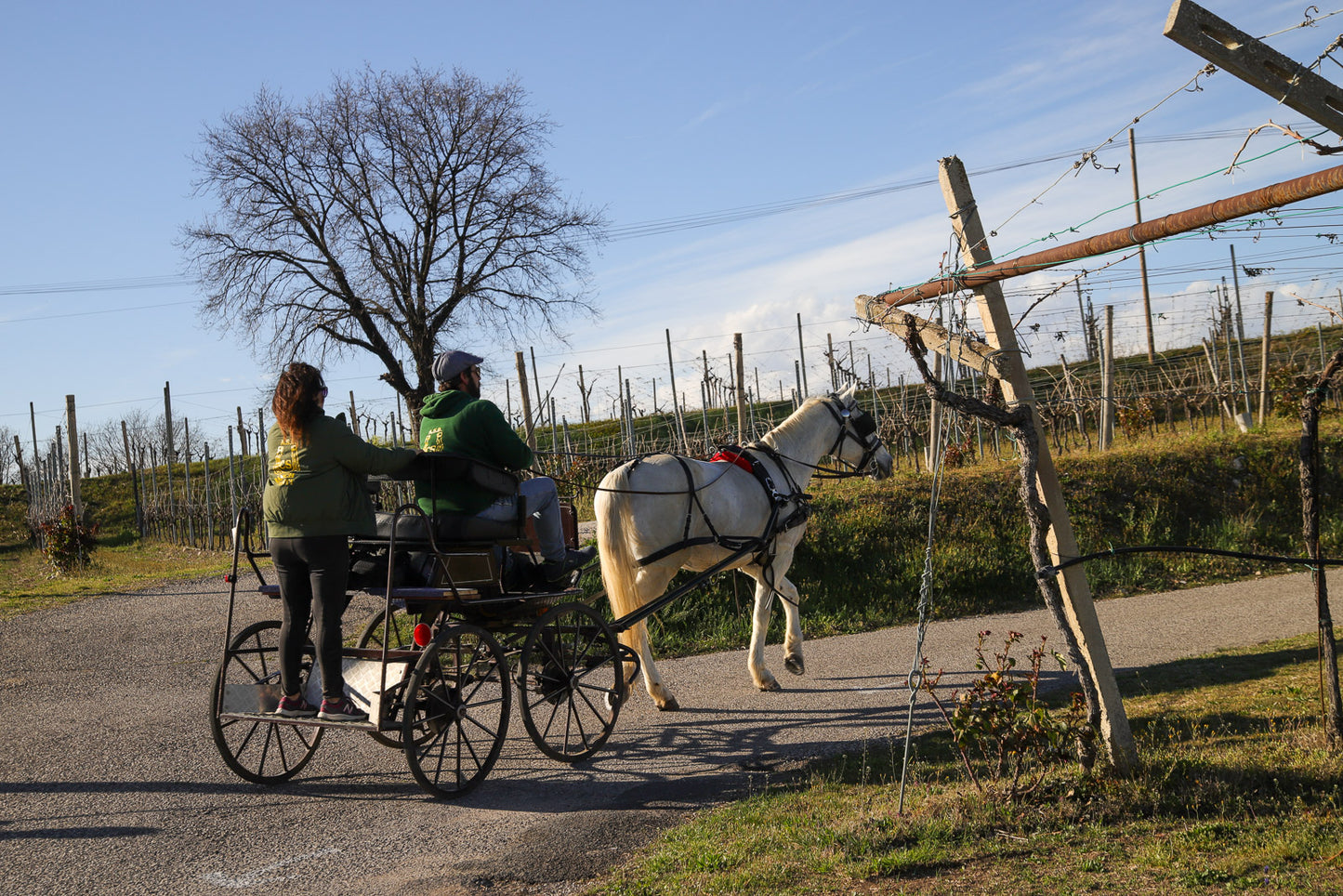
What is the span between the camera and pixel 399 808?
4980 mm

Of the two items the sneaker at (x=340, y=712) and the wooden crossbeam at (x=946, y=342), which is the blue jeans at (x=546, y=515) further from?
the wooden crossbeam at (x=946, y=342)

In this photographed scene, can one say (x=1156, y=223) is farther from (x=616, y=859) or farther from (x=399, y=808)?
(x=399, y=808)

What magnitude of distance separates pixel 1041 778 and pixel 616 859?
6.10ft

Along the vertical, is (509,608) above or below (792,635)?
above

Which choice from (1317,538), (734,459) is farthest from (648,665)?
(1317,538)

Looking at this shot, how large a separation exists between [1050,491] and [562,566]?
2772mm

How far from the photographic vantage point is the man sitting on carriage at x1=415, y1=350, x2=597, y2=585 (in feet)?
17.6

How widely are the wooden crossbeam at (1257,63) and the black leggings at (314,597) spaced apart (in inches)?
164

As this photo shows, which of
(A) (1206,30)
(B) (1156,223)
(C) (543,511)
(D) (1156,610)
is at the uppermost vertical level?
(A) (1206,30)

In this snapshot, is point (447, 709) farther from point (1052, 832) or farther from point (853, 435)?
point (853, 435)

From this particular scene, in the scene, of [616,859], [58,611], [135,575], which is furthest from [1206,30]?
[135,575]

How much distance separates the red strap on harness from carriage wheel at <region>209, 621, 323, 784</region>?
3153mm

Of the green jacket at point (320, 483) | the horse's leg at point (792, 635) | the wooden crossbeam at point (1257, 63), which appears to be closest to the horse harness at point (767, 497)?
the horse's leg at point (792, 635)

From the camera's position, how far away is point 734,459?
288 inches
